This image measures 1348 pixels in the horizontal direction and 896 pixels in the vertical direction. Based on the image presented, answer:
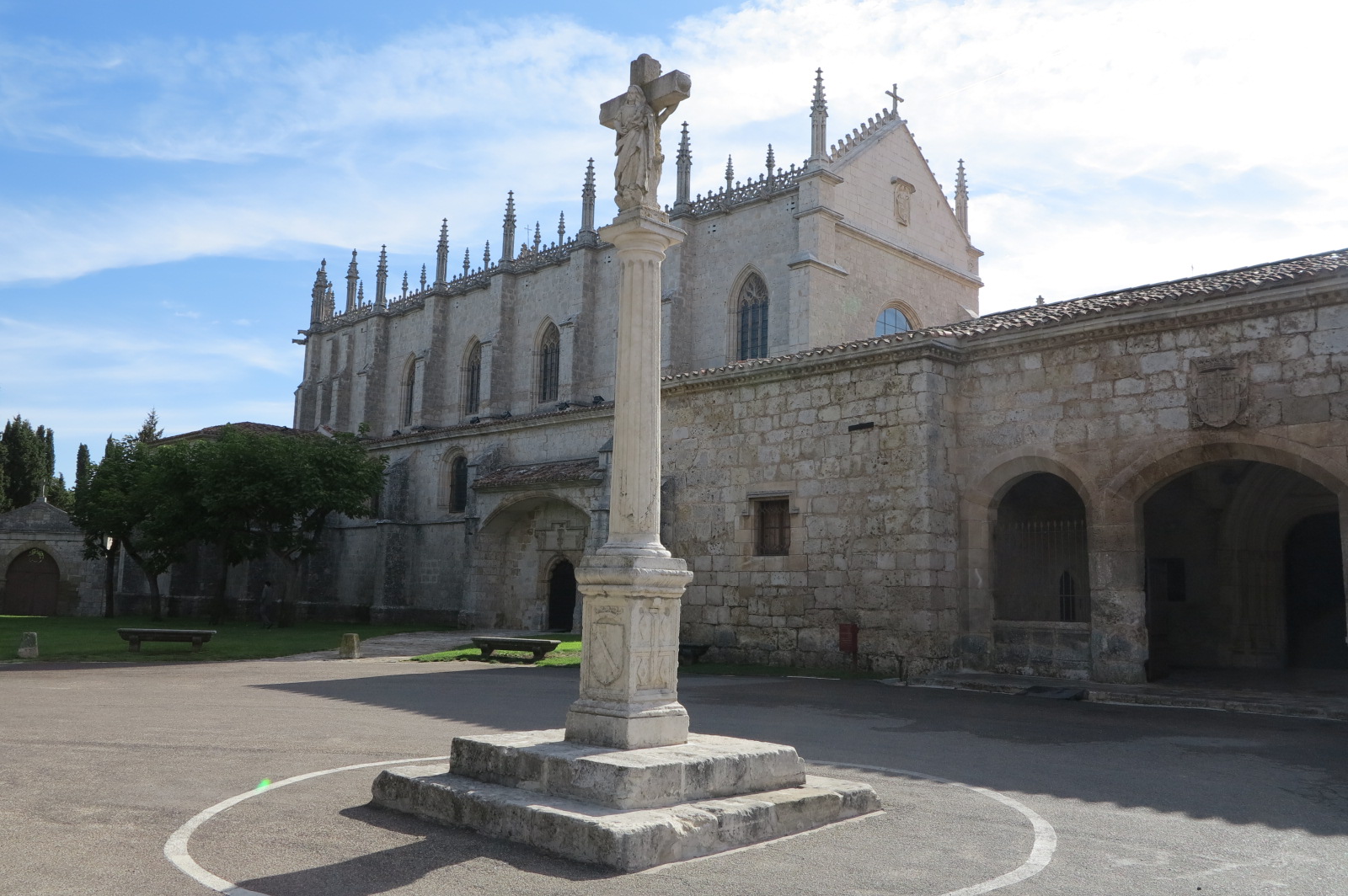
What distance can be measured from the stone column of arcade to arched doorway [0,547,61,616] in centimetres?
4347

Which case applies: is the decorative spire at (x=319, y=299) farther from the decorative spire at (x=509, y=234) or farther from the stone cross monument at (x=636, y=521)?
the stone cross monument at (x=636, y=521)

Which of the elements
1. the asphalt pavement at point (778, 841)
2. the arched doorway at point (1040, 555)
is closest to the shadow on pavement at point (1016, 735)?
the asphalt pavement at point (778, 841)

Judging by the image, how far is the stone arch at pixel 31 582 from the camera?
42406mm

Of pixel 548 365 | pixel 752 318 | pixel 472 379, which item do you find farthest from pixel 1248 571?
pixel 472 379

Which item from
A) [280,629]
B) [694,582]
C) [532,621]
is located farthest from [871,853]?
[280,629]

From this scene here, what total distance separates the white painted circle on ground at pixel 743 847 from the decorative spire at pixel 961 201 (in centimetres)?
3141

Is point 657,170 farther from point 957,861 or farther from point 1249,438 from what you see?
point 1249,438

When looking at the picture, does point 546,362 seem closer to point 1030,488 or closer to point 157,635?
point 157,635

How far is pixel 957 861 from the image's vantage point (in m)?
5.42

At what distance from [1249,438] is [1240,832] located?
28.9ft

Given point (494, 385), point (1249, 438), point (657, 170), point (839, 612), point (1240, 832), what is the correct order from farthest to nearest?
point (494, 385) → point (839, 612) → point (1249, 438) → point (657, 170) → point (1240, 832)

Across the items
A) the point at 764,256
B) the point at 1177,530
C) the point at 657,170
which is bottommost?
the point at 1177,530

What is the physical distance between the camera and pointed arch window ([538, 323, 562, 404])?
38188 millimetres

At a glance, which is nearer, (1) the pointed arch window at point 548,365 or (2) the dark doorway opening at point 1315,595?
(2) the dark doorway opening at point 1315,595
